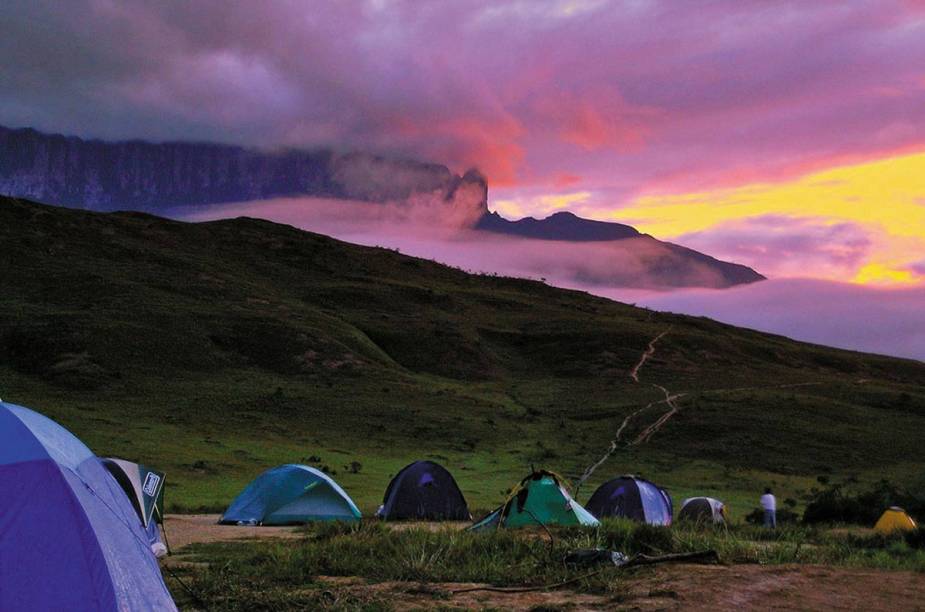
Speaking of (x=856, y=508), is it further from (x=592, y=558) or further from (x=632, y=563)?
(x=592, y=558)

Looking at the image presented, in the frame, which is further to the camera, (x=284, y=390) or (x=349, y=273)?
(x=349, y=273)

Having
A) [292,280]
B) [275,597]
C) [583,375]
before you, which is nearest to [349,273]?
[292,280]

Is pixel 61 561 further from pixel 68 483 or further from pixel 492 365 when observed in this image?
pixel 492 365

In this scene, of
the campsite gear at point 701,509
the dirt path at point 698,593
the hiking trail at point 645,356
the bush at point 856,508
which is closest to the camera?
the dirt path at point 698,593

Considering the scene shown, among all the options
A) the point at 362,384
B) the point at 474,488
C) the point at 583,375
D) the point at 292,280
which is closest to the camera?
the point at 474,488

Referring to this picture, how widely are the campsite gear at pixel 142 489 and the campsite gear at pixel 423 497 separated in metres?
9.29

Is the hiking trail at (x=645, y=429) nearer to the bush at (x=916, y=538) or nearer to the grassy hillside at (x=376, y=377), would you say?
the grassy hillside at (x=376, y=377)

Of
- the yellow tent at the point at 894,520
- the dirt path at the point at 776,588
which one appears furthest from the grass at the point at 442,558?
the yellow tent at the point at 894,520

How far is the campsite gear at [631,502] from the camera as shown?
91.7ft

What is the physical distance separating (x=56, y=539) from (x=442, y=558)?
6738mm

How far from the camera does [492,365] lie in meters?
89.3

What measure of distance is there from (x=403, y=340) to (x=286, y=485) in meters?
65.2

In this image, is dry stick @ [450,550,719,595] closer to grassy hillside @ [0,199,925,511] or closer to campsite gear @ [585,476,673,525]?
campsite gear @ [585,476,673,525]

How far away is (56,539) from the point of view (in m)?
8.74
